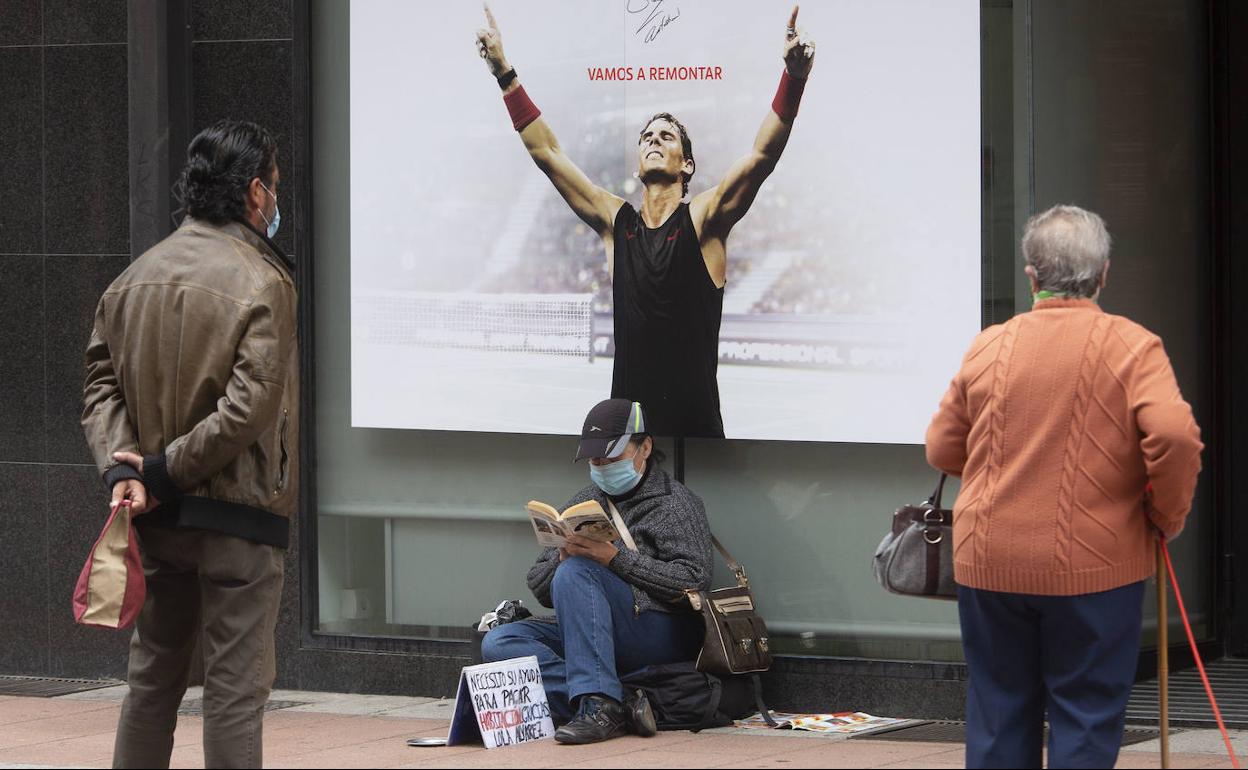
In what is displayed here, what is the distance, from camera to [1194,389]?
26.1 feet

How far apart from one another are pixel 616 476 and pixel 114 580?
7.49ft

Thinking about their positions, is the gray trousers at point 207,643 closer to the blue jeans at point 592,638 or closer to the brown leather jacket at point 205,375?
the brown leather jacket at point 205,375

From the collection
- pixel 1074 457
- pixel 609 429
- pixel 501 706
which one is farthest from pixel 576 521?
pixel 1074 457

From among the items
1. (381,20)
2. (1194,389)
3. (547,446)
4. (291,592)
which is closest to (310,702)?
(291,592)

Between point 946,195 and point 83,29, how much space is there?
3.84 m

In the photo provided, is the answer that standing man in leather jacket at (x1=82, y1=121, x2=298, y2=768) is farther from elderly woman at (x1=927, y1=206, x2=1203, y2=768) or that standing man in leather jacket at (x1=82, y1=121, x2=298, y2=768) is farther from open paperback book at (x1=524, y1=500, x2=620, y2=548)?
elderly woman at (x1=927, y1=206, x2=1203, y2=768)

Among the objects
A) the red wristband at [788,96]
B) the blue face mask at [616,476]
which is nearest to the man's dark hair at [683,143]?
the red wristband at [788,96]

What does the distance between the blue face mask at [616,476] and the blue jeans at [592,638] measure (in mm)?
358

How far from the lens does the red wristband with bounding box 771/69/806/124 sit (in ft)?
23.5

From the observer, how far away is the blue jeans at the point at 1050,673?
452cm

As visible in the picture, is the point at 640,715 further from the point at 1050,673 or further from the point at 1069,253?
the point at 1069,253

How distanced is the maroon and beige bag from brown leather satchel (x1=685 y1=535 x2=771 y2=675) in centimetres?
225

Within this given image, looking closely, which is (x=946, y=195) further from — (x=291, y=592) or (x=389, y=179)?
(x=291, y=592)
